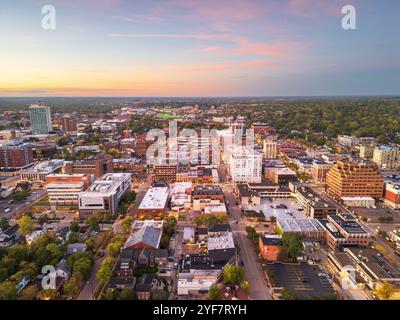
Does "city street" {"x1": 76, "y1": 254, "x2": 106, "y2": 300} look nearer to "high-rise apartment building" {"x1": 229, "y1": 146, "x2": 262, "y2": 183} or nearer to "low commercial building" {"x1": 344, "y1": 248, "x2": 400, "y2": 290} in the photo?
"low commercial building" {"x1": 344, "y1": 248, "x2": 400, "y2": 290}

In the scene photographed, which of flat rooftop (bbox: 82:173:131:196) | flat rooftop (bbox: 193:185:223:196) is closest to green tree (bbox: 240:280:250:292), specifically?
flat rooftop (bbox: 193:185:223:196)

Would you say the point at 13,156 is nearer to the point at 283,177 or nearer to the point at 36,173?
the point at 36,173

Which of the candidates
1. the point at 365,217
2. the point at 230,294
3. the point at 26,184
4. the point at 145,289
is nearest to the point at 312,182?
the point at 365,217

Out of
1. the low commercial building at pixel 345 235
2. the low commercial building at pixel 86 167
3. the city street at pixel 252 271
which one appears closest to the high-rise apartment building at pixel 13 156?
the low commercial building at pixel 86 167

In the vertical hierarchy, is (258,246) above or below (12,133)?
below

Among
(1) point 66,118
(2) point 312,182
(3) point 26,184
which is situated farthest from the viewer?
(1) point 66,118

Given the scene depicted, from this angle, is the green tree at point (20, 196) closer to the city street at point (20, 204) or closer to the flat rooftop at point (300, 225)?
the city street at point (20, 204)
